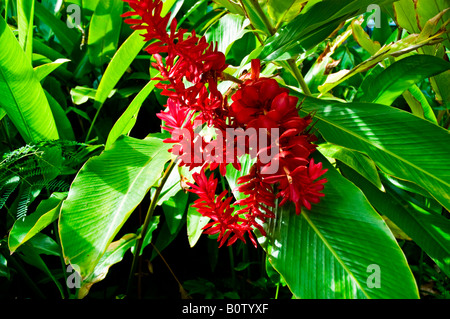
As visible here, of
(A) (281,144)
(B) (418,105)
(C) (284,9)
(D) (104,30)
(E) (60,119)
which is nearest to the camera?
(A) (281,144)

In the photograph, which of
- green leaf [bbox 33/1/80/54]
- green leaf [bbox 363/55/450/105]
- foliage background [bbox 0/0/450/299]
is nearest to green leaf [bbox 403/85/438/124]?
foliage background [bbox 0/0/450/299]

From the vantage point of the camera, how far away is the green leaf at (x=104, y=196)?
47cm

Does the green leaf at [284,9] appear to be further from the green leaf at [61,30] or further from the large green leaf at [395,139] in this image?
the green leaf at [61,30]

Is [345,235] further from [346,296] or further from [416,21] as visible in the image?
[416,21]

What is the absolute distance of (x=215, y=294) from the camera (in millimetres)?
917

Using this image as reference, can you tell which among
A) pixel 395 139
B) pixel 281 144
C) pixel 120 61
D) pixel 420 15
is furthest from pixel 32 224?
pixel 420 15

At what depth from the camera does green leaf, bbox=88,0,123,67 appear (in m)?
1.00

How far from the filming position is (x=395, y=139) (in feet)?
1.69

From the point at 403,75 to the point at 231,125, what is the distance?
382 millimetres

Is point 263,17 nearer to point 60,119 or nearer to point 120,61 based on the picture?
point 120,61

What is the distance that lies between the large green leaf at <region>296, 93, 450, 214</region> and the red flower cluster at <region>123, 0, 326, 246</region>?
0.37 feet

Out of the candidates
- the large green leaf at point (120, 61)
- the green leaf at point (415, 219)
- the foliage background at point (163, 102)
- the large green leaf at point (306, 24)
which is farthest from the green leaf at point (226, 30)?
the green leaf at point (415, 219)

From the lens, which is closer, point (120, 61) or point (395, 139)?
point (395, 139)
